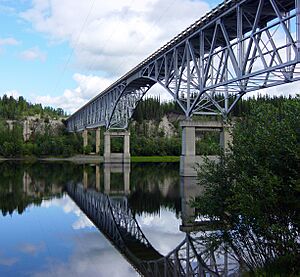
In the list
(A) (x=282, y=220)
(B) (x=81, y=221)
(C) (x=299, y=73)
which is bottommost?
(B) (x=81, y=221)

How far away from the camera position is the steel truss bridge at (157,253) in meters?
12.3

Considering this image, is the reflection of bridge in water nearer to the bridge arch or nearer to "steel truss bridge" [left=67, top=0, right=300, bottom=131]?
"steel truss bridge" [left=67, top=0, right=300, bottom=131]

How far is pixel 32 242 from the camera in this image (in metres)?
16.4

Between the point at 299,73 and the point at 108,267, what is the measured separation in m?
21.2

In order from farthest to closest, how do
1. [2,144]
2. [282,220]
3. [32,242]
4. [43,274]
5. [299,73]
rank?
[2,144]
[299,73]
[32,242]
[43,274]
[282,220]

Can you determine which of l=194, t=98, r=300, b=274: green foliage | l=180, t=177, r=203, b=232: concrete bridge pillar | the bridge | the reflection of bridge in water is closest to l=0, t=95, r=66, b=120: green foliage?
the bridge

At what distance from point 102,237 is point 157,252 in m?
3.48

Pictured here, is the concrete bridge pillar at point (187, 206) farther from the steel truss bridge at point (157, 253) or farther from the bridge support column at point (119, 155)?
the bridge support column at point (119, 155)

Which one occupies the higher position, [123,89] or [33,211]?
[123,89]

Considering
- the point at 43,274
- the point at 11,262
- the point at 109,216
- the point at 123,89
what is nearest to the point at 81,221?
the point at 109,216

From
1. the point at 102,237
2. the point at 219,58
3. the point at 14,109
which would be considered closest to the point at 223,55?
the point at 219,58

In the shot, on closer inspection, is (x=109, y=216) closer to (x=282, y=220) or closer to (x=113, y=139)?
(x=282, y=220)

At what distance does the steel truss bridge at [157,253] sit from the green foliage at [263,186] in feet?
4.83

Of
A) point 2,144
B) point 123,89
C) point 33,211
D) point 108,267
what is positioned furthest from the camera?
point 2,144
